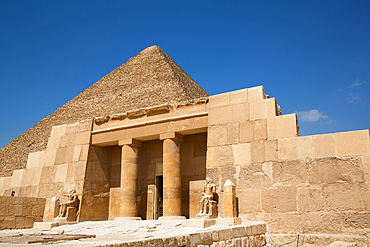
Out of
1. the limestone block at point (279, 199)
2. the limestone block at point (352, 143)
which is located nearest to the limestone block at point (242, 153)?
the limestone block at point (279, 199)

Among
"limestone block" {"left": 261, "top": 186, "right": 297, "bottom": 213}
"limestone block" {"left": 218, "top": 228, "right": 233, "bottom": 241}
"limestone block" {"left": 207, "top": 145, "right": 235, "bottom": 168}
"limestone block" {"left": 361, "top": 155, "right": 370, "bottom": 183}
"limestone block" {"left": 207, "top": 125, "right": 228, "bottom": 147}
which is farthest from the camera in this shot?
"limestone block" {"left": 207, "top": 125, "right": 228, "bottom": 147}

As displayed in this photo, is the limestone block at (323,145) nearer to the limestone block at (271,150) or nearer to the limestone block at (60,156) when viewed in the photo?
the limestone block at (271,150)

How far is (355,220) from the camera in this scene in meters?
9.12

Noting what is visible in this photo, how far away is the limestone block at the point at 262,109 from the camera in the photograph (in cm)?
1117

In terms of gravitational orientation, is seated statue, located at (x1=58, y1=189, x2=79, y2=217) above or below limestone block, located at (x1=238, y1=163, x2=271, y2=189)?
below

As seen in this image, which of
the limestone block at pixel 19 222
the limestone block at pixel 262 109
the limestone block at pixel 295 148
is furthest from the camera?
the limestone block at pixel 19 222

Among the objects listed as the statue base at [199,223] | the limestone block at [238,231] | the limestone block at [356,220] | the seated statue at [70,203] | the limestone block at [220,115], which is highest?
the limestone block at [220,115]

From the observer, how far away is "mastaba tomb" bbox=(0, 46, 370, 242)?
379 inches

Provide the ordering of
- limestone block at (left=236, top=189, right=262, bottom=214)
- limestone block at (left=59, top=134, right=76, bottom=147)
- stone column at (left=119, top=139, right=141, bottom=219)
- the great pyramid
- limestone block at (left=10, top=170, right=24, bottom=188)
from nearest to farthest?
limestone block at (left=236, top=189, right=262, bottom=214) → stone column at (left=119, top=139, right=141, bottom=219) → limestone block at (left=59, top=134, right=76, bottom=147) → limestone block at (left=10, top=170, right=24, bottom=188) → the great pyramid

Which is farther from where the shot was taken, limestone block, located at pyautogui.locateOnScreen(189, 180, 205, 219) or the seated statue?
the seated statue

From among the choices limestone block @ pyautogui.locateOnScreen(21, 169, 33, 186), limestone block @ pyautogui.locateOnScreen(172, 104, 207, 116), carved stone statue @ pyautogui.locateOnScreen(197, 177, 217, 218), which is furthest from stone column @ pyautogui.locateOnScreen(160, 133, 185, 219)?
limestone block @ pyautogui.locateOnScreen(21, 169, 33, 186)

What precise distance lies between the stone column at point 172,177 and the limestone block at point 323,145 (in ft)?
16.7

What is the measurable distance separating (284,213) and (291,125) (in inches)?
106

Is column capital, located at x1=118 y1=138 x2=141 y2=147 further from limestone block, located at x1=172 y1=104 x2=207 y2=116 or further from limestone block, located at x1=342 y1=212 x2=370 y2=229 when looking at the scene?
limestone block, located at x1=342 y1=212 x2=370 y2=229
